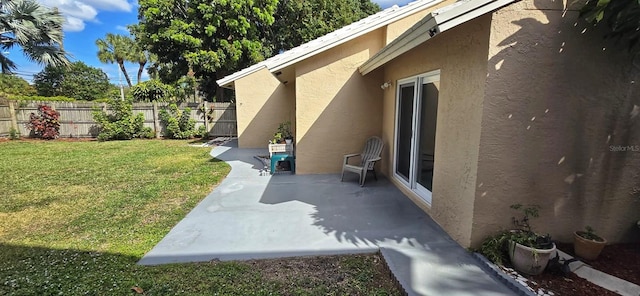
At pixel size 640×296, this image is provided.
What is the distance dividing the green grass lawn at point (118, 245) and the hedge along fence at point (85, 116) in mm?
7670

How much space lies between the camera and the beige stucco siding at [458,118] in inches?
133

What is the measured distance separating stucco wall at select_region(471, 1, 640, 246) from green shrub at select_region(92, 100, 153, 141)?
16.5 m

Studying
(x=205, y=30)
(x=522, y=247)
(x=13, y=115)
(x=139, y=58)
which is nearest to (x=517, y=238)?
(x=522, y=247)

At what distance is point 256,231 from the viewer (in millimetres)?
4305

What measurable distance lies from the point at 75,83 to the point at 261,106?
1395 inches

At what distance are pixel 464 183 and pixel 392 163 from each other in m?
3.20

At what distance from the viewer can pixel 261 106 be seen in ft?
42.1

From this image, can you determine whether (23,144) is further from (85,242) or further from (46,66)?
(85,242)

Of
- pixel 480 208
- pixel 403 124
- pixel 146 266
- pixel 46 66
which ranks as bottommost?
pixel 146 266

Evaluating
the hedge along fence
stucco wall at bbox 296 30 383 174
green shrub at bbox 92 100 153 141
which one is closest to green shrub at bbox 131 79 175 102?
green shrub at bbox 92 100 153 141

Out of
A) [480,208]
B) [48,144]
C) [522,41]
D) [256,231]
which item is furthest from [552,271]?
[48,144]

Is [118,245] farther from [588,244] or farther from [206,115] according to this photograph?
[206,115]

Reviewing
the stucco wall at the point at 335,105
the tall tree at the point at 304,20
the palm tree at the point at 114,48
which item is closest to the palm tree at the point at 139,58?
the palm tree at the point at 114,48

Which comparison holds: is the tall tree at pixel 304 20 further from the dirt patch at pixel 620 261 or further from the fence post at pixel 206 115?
the dirt patch at pixel 620 261
